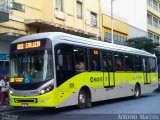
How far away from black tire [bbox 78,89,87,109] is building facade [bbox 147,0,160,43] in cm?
4421

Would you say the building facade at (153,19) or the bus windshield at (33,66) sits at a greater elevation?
the building facade at (153,19)

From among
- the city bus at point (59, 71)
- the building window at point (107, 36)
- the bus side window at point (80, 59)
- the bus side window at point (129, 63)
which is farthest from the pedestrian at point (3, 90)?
the building window at point (107, 36)

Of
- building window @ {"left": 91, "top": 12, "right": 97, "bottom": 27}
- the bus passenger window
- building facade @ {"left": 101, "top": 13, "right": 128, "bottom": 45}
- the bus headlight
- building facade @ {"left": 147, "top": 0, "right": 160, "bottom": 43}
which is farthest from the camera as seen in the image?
building facade @ {"left": 147, "top": 0, "right": 160, "bottom": 43}

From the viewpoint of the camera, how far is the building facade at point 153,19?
202ft

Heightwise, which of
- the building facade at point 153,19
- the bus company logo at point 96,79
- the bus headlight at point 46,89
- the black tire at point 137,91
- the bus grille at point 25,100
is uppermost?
the building facade at point 153,19

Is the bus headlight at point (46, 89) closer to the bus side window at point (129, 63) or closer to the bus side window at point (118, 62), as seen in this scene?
the bus side window at point (118, 62)

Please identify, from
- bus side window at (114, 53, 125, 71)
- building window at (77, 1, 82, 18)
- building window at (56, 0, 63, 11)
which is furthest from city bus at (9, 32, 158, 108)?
building window at (77, 1, 82, 18)

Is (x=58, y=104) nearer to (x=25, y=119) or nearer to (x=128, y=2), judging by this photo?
(x=25, y=119)

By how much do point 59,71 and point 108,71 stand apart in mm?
5047

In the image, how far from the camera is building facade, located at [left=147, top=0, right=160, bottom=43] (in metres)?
61.6

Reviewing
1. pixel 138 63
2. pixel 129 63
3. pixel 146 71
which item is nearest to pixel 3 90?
pixel 129 63

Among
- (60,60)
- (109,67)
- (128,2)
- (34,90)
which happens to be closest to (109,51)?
(109,67)

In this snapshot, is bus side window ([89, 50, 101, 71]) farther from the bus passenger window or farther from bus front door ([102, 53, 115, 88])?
the bus passenger window

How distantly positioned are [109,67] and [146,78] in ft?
22.6
